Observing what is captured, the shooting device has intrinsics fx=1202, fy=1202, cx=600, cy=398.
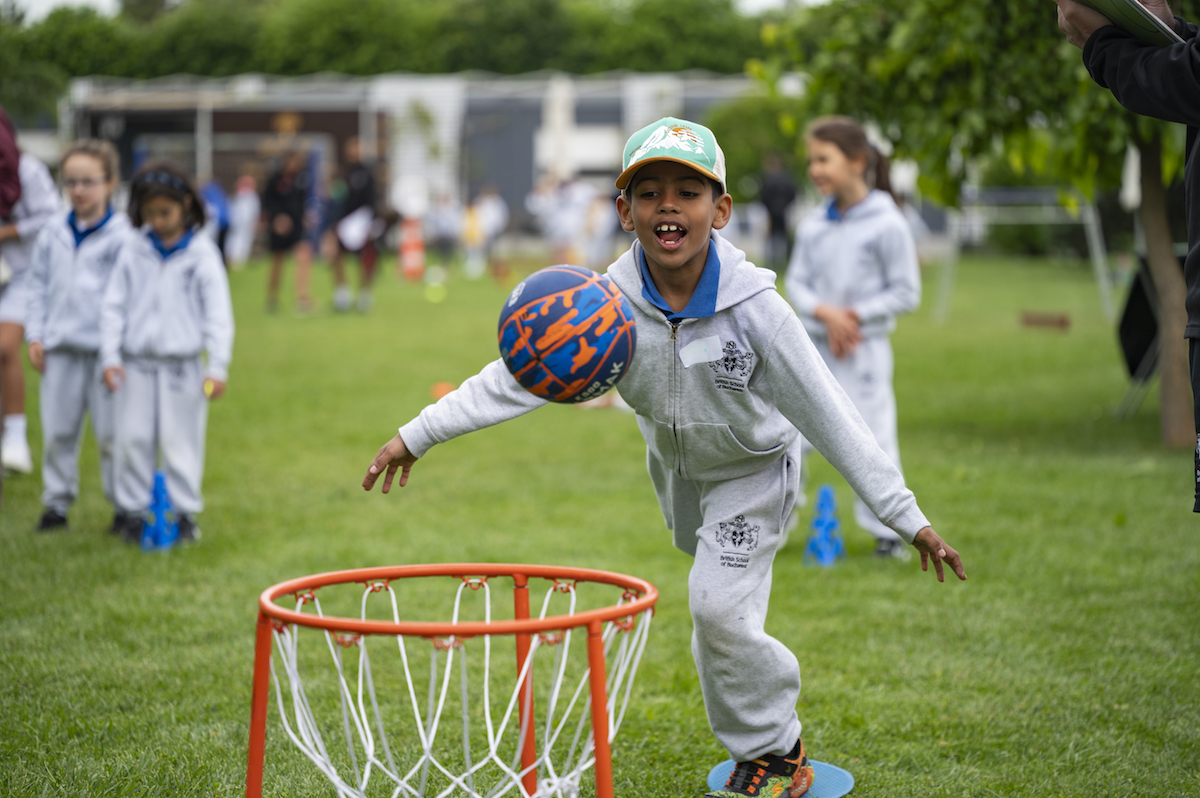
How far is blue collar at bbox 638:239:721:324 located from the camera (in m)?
3.17

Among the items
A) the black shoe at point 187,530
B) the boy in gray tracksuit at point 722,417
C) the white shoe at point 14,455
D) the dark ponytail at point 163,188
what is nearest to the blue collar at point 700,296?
the boy in gray tracksuit at point 722,417

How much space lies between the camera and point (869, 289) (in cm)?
641

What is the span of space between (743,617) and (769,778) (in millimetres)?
503

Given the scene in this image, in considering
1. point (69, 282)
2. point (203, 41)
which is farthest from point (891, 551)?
point (203, 41)

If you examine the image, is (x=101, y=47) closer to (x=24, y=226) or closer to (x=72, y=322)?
(x=24, y=226)

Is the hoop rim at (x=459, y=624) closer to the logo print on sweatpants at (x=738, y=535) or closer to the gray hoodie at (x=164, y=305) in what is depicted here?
Answer: the logo print on sweatpants at (x=738, y=535)

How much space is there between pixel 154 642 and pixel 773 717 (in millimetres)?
2746

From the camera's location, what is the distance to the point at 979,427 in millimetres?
10195

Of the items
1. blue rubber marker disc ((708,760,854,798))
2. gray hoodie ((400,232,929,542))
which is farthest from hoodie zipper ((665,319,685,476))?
blue rubber marker disc ((708,760,854,798))

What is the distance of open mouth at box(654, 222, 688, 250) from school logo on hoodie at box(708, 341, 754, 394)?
301 mm

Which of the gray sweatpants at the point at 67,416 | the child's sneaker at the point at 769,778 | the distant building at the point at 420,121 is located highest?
the distant building at the point at 420,121

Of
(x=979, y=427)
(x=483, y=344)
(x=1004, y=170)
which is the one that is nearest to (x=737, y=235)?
(x=1004, y=170)

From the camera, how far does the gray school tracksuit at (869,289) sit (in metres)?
6.24

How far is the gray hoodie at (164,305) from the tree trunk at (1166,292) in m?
6.68
